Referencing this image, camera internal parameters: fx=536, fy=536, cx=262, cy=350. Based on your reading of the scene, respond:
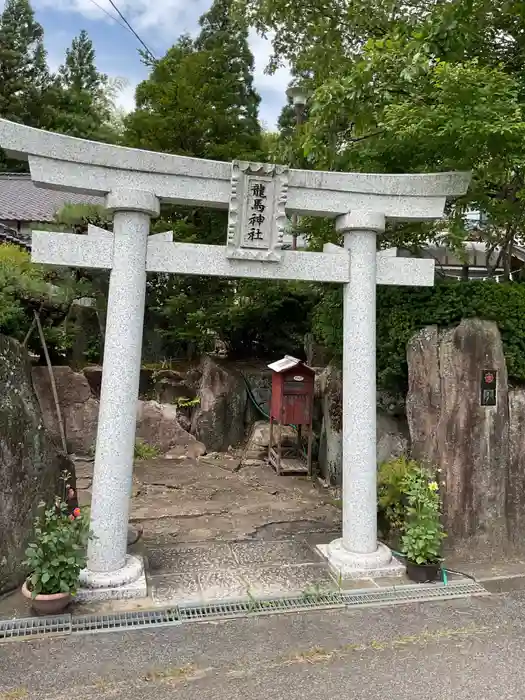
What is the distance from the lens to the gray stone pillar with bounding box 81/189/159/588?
17.4ft

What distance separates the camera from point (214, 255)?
5.70 meters

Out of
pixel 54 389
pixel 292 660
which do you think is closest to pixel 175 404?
pixel 54 389

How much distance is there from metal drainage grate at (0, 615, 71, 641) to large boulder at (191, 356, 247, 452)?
806 centimetres

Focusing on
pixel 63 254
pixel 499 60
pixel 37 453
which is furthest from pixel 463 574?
pixel 499 60

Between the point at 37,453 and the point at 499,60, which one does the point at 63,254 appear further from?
the point at 499,60

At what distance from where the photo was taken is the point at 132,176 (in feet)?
17.7

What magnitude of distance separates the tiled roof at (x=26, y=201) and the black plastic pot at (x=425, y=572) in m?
13.1

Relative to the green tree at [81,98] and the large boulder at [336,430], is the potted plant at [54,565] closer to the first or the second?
the large boulder at [336,430]

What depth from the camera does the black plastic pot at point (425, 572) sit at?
18.5 feet

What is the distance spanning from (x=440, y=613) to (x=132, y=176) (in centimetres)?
520

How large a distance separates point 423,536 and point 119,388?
350 cm

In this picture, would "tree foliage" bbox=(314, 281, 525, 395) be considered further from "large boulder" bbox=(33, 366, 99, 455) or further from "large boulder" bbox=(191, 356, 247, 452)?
"large boulder" bbox=(33, 366, 99, 455)

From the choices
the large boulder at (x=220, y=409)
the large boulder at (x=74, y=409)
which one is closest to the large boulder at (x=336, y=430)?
the large boulder at (x=220, y=409)

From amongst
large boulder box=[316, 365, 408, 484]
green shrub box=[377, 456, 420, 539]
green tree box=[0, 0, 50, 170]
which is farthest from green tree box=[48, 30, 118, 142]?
green shrub box=[377, 456, 420, 539]
